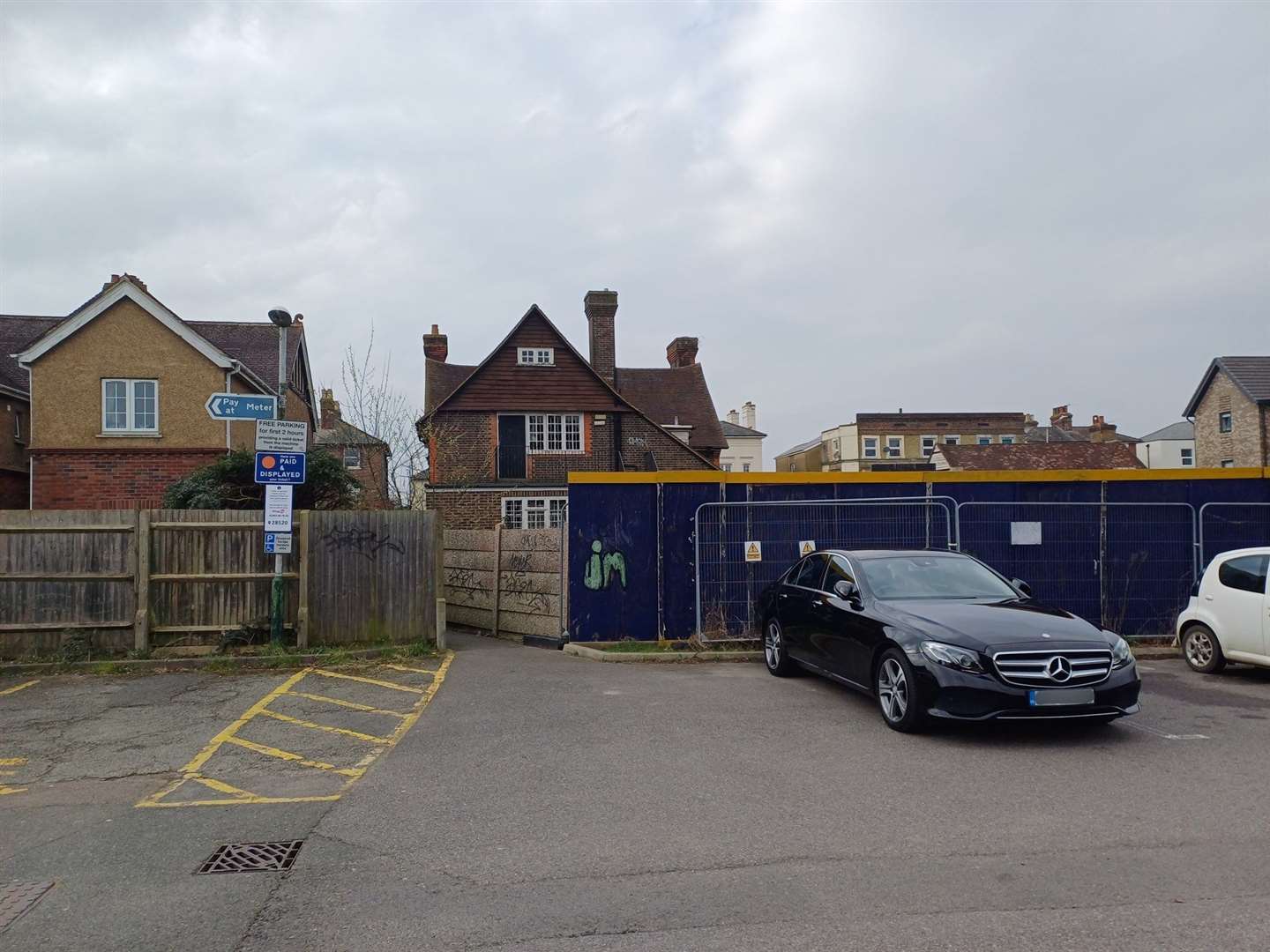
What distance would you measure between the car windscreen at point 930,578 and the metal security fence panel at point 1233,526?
20.0 ft

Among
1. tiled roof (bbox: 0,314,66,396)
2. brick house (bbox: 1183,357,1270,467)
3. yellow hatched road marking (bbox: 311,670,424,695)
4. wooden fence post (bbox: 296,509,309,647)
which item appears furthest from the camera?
brick house (bbox: 1183,357,1270,467)

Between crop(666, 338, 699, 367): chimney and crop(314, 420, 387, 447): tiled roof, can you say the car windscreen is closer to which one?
crop(314, 420, 387, 447): tiled roof

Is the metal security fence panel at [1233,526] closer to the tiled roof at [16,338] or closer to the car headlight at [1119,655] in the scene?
the car headlight at [1119,655]

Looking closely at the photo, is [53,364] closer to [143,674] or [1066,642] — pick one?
[143,674]

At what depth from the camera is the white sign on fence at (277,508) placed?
11.3 meters

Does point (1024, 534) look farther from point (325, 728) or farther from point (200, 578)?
point (200, 578)

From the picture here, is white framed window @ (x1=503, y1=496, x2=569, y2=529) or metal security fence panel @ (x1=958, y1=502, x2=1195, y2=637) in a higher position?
white framed window @ (x1=503, y1=496, x2=569, y2=529)

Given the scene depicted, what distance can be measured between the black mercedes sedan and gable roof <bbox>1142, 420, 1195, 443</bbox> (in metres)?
61.0

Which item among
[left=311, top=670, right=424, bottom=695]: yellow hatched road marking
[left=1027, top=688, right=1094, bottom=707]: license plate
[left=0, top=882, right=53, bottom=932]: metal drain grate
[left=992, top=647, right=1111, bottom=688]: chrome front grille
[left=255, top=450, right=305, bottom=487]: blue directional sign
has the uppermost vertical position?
[left=255, top=450, right=305, bottom=487]: blue directional sign

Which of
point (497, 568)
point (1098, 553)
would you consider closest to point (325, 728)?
point (497, 568)

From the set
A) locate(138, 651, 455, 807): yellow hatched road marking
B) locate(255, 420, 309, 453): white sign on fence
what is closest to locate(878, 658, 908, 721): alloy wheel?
locate(138, 651, 455, 807): yellow hatched road marking

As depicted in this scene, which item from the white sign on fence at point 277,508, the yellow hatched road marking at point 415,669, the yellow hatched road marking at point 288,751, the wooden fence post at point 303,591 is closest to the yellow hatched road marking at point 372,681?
the yellow hatched road marking at point 288,751

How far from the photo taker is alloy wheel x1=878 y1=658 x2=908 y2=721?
7.28 metres

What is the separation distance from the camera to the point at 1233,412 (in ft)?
139
